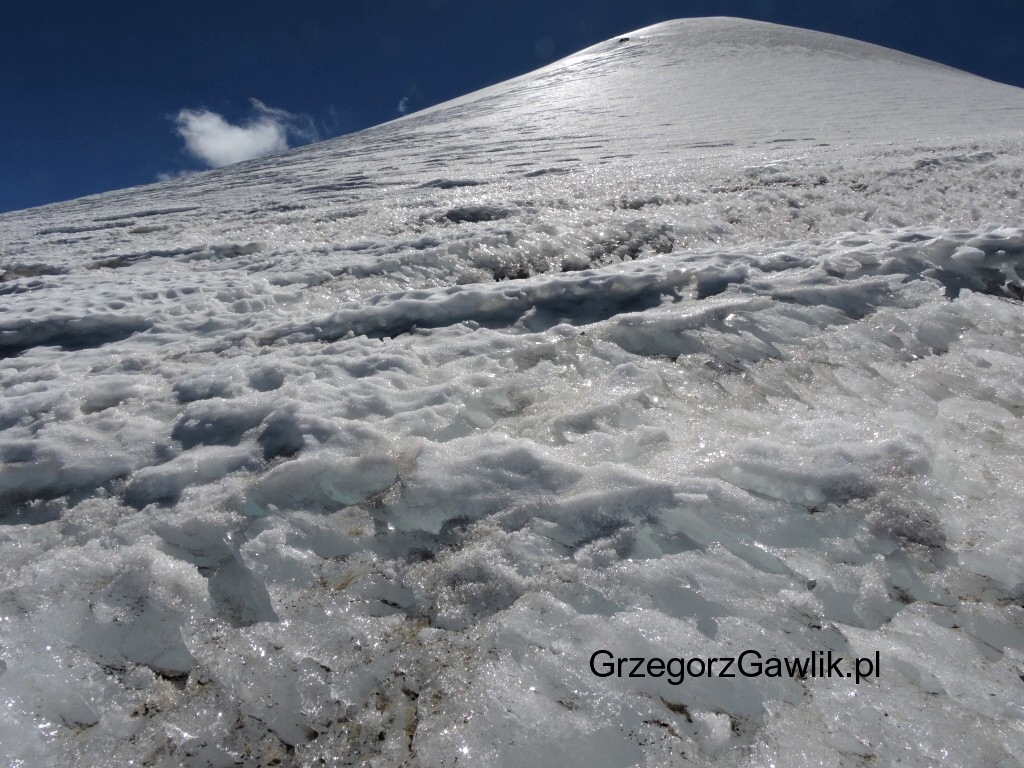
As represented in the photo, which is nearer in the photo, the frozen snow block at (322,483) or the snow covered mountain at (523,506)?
the snow covered mountain at (523,506)

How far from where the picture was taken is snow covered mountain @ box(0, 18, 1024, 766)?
1372mm

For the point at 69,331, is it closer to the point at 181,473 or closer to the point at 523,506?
the point at 181,473

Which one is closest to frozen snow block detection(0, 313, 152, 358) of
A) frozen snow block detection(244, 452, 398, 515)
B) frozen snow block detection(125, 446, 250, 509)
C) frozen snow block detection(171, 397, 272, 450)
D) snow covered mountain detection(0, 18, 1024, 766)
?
snow covered mountain detection(0, 18, 1024, 766)

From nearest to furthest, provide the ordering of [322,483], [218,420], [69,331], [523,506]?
[523,506] → [322,483] → [218,420] → [69,331]

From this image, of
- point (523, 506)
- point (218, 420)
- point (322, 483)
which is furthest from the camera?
point (218, 420)

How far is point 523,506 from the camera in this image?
192 cm

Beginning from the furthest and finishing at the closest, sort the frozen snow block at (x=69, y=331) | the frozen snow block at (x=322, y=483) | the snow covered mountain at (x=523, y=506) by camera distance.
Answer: the frozen snow block at (x=69, y=331) → the frozen snow block at (x=322, y=483) → the snow covered mountain at (x=523, y=506)

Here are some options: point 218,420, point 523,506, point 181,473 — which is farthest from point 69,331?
point 523,506

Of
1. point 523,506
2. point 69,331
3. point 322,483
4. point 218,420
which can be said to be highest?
point 69,331

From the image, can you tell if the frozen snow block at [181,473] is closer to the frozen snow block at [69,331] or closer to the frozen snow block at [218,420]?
the frozen snow block at [218,420]

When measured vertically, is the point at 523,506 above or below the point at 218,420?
below

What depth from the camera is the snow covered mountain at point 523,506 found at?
137cm

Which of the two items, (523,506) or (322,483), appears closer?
(523,506)

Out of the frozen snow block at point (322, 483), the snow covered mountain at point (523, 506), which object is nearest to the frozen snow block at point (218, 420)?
the snow covered mountain at point (523, 506)
